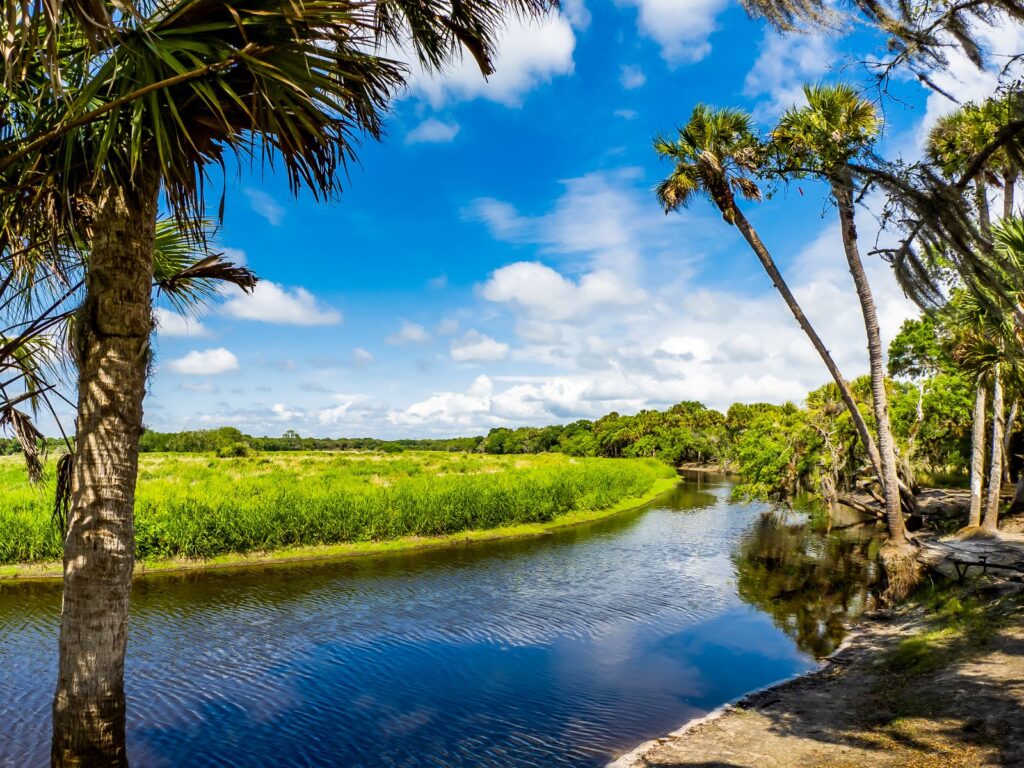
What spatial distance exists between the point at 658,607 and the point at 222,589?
40.9ft

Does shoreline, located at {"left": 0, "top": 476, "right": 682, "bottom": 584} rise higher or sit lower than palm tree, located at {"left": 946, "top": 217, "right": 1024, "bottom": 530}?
lower

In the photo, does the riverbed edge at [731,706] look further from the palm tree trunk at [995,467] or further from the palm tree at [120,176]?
the palm tree trunk at [995,467]

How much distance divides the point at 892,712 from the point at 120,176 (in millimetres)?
10247

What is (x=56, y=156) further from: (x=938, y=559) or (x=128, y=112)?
(x=938, y=559)

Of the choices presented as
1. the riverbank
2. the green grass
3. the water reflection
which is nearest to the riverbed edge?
the riverbank

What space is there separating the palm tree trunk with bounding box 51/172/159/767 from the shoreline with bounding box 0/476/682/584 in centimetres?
1190

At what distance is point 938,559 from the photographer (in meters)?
14.6

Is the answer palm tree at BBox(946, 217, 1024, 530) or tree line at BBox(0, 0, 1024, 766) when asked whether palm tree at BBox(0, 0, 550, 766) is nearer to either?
tree line at BBox(0, 0, 1024, 766)

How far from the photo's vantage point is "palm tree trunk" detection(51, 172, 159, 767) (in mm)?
4551

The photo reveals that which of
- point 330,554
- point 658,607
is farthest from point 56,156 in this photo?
point 330,554

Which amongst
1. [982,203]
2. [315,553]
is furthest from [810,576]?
[315,553]

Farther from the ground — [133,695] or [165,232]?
[165,232]

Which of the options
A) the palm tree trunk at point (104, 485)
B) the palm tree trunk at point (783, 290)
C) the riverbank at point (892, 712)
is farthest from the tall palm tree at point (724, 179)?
the palm tree trunk at point (104, 485)

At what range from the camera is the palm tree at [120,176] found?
12.9ft
